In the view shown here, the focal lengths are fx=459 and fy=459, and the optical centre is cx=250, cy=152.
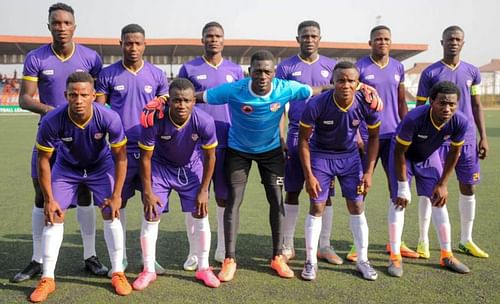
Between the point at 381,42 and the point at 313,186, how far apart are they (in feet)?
5.73

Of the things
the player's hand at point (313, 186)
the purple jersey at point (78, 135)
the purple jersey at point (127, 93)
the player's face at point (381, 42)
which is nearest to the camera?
the purple jersey at point (78, 135)

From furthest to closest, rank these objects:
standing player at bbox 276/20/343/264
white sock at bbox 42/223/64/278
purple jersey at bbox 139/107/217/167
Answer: standing player at bbox 276/20/343/264 < purple jersey at bbox 139/107/217/167 < white sock at bbox 42/223/64/278

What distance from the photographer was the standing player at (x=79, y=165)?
145 inches

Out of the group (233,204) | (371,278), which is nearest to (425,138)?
(371,278)

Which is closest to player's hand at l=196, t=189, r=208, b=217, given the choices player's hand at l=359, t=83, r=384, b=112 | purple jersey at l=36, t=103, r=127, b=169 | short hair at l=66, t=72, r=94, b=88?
purple jersey at l=36, t=103, r=127, b=169

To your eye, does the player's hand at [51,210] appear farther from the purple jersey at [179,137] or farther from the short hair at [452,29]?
the short hair at [452,29]

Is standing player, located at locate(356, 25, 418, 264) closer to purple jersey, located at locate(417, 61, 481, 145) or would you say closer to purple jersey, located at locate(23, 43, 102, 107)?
purple jersey, located at locate(417, 61, 481, 145)

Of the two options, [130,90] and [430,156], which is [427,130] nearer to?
[430,156]

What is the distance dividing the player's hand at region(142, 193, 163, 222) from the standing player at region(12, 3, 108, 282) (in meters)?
0.65

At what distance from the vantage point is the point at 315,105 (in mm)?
4066

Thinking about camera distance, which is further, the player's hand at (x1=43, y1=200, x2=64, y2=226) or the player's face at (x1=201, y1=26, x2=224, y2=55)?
the player's face at (x1=201, y1=26, x2=224, y2=55)

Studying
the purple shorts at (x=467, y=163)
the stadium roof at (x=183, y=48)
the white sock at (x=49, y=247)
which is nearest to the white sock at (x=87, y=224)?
the white sock at (x=49, y=247)

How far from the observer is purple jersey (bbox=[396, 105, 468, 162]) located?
13.7 feet

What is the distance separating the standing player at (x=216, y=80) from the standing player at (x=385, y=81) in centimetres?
139
